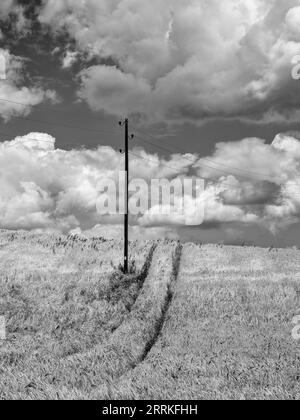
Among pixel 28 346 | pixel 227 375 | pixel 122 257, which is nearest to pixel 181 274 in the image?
pixel 122 257

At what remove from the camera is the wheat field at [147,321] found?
1814cm

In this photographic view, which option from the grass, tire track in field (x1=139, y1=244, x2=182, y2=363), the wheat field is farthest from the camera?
tire track in field (x1=139, y1=244, x2=182, y2=363)

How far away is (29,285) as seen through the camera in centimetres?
3788

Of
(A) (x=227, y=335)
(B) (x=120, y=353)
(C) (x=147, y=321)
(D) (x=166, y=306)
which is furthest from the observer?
(D) (x=166, y=306)

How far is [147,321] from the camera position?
30828 mm

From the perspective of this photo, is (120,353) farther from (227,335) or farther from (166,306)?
(166,306)

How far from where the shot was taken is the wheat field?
18141 mm

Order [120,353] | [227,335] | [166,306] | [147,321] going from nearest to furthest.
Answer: [120,353] → [227,335] → [147,321] → [166,306]

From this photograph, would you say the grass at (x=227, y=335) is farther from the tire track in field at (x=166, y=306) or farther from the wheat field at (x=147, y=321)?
the tire track in field at (x=166, y=306)

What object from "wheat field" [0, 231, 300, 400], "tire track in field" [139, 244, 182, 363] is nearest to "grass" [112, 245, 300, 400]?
"wheat field" [0, 231, 300, 400]

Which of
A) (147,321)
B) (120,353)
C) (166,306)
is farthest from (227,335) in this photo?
(166,306)

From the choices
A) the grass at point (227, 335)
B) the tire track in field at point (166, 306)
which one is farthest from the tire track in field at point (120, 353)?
the grass at point (227, 335)

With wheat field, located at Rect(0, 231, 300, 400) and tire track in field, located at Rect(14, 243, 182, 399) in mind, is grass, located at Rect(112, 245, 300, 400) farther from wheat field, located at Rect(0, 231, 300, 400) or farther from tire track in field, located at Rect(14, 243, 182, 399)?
tire track in field, located at Rect(14, 243, 182, 399)
